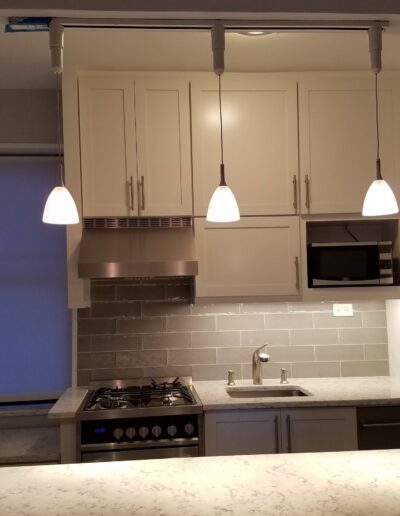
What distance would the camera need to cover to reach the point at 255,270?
3348 millimetres

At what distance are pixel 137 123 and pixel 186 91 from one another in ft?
1.16

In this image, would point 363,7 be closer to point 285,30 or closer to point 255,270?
point 285,30

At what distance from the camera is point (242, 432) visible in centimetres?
301

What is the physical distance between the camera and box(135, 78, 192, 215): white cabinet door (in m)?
3.32

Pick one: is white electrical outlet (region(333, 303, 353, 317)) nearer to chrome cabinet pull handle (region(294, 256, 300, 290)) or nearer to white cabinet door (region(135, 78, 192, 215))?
chrome cabinet pull handle (region(294, 256, 300, 290))

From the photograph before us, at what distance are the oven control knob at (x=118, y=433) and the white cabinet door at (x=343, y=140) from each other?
1649mm

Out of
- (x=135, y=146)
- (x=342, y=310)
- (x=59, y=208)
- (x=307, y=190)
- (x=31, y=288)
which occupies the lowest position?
(x=342, y=310)

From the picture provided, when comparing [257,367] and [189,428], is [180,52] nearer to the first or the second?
[257,367]

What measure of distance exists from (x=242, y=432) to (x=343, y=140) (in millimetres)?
1826

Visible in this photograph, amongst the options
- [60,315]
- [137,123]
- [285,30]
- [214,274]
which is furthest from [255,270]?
[285,30]

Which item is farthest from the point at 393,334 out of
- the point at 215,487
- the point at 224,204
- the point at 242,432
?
the point at 215,487

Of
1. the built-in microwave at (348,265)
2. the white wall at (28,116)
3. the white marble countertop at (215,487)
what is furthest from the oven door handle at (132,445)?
the white wall at (28,116)

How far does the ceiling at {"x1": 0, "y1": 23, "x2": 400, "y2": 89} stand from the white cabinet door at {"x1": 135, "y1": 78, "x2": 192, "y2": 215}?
15cm

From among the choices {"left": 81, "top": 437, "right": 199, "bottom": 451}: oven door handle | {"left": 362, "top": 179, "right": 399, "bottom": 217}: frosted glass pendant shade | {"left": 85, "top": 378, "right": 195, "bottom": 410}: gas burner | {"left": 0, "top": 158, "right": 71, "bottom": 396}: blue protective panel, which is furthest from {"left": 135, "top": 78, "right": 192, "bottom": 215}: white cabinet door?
{"left": 362, "top": 179, "right": 399, "bottom": 217}: frosted glass pendant shade
